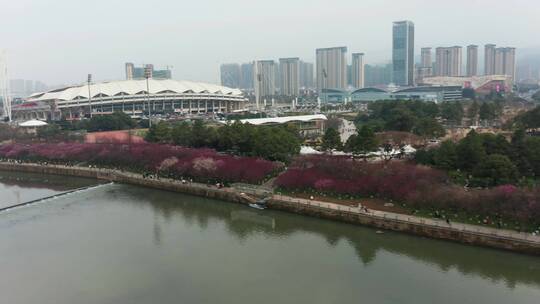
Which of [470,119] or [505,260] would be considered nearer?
[505,260]

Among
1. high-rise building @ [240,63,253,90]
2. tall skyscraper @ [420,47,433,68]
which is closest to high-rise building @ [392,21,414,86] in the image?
tall skyscraper @ [420,47,433,68]

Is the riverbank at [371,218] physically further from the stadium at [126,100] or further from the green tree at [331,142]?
the stadium at [126,100]

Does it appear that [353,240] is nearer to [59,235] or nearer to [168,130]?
[59,235]

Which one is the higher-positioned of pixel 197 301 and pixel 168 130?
pixel 168 130

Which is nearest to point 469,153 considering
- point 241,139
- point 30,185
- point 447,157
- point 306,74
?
point 447,157

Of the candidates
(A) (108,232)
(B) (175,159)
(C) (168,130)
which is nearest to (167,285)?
(A) (108,232)

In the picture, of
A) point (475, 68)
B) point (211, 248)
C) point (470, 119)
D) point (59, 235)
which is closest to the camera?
point (211, 248)

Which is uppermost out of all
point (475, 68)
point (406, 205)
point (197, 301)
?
point (475, 68)

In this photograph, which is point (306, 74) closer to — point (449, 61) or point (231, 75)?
point (231, 75)
